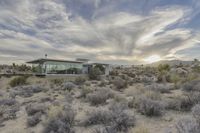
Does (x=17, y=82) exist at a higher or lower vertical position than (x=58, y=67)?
lower

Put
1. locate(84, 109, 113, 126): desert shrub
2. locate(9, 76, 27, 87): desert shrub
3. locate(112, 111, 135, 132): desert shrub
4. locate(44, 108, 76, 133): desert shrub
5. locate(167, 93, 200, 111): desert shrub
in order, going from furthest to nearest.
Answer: locate(9, 76, 27, 87): desert shrub
locate(167, 93, 200, 111): desert shrub
locate(84, 109, 113, 126): desert shrub
locate(44, 108, 76, 133): desert shrub
locate(112, 111, 135, 132): desert shrub

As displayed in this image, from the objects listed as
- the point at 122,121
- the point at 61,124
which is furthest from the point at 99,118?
the point at 61,124

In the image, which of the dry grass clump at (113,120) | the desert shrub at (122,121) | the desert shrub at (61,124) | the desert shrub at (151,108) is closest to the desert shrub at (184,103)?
the desert shrub at (151,108)

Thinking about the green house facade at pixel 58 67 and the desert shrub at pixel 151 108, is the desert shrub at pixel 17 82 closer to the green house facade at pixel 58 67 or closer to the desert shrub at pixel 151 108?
the green house facade at pixel 58 67

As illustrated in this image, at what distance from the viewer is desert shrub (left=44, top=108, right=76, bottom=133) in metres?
6.09

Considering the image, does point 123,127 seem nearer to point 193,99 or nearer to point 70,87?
point 193,99

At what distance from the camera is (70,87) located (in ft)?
59.1

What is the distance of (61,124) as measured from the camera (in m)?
6.18

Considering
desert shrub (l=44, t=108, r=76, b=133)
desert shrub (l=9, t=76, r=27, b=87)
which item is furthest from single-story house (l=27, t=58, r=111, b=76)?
desert shrub (l=44, t=108, r=76, b=133)

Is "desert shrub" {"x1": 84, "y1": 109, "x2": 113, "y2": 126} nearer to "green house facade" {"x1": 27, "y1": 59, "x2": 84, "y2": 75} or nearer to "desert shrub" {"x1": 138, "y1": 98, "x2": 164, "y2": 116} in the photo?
"desert shrub" {"x1": 138, "y1": 98, "x2": 164, "y2": 116}

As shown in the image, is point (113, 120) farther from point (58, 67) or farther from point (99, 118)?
point (58, 67)

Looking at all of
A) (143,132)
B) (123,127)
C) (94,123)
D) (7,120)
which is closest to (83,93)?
(7,120)

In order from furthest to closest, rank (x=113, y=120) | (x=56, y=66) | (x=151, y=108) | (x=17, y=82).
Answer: (x=56, y=66) < (x=17, y=82) < (x=151, y=108) < (x=113, y=120)

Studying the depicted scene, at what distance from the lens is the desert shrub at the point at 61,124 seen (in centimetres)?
609
